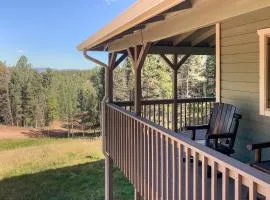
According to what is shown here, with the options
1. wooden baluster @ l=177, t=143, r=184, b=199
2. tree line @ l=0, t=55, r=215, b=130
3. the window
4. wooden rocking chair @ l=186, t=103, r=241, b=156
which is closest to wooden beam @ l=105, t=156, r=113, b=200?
wooden rocking chair @ l=186, t=103, r=241, b=156

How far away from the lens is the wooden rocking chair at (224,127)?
Answer: 166 inches

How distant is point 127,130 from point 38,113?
116 ft

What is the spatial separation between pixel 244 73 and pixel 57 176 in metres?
9.92

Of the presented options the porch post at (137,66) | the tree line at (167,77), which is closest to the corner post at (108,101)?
the porch post at (137,66)

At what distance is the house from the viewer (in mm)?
2473

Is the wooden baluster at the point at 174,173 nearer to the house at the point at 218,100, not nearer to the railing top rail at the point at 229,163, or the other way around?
the house at the point at 218,100

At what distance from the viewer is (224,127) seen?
448 centimetres

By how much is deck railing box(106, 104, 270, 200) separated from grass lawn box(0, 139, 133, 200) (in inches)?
201

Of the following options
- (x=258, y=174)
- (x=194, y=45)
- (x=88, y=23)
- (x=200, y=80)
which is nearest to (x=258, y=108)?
(x=258, y=174)

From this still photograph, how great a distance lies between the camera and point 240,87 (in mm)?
4742

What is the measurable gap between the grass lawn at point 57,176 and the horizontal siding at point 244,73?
572 cm

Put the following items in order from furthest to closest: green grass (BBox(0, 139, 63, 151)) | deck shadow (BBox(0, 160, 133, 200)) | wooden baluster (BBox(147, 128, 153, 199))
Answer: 1. green grass (BBox(0, 139, 63, 151))
2. deck shadow (BBox(0, 160, 133, 200))
3. wooden baluster (BBox(147, 128, 153, 199))

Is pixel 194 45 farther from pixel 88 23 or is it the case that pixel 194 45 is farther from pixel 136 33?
pixel 88 23

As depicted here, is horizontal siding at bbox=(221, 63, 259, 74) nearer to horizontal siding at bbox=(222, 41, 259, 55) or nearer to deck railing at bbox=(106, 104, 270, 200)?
horizontal siding at bbox=(222, 41, 259, 55)
